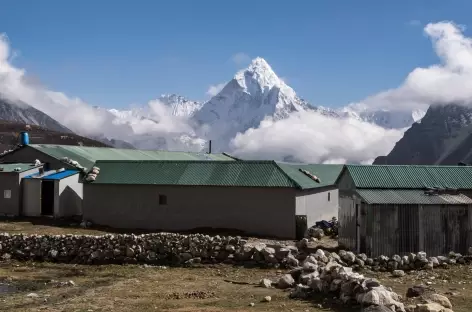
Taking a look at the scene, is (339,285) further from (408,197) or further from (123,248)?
(123,248)

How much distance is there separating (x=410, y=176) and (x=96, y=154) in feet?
88.6

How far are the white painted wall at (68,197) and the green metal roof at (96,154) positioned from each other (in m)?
2.07

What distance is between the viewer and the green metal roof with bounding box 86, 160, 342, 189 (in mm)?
32250

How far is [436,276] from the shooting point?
2089cm

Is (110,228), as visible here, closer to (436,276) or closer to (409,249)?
(409,249)

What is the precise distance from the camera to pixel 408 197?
25.9 m

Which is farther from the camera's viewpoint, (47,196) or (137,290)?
(47,196)

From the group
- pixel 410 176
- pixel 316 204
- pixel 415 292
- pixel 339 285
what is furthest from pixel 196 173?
pixel 415 292

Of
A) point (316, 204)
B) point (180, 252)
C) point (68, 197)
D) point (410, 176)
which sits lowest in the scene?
point (180, 252)

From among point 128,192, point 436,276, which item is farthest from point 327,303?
point 128,192

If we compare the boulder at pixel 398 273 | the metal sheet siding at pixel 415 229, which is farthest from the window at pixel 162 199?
the boulder at pixel 398 273

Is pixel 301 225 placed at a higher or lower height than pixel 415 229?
lower

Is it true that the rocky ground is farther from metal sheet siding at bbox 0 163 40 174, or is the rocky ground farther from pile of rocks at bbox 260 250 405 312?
metal sheet siding at bbox 0 163 40 174

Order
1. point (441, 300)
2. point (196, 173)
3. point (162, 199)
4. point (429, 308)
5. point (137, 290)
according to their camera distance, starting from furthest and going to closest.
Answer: point (196, 173), point (162, 199), point (137, 290), point (441, 300), point (429, 308)
